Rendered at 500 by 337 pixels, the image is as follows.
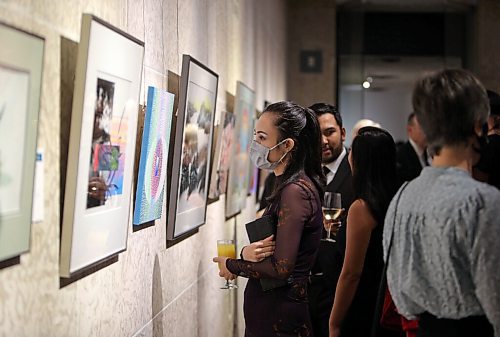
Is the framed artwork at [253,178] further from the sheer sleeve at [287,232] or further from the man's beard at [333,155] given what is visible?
the sheer sleeve at [287,232]

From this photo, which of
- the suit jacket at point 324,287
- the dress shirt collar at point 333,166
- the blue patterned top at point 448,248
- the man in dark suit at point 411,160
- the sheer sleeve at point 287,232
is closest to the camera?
the blue patterned top at point 448,248

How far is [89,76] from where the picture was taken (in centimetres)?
245

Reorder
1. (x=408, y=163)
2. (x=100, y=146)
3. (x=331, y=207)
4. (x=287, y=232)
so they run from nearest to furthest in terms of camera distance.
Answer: (x=100, y=146) < (x=287, y=232) < (x=331, y=207) < (x=408, y=163)

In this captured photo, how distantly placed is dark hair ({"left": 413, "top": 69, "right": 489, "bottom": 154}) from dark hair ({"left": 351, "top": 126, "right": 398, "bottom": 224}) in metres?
1.28

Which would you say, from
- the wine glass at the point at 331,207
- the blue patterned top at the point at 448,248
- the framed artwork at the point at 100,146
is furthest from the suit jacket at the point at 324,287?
the blue patterned top at the point at 448,248

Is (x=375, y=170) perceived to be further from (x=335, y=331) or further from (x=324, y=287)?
(x=324, y=287)

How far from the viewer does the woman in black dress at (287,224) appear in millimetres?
3209

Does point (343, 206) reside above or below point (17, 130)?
below

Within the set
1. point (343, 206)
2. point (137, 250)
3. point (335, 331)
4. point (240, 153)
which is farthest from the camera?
point (240, 153)

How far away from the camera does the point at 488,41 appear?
488 inches

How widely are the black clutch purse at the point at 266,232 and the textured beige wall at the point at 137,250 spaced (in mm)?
505

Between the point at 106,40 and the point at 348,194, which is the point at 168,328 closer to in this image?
the point at 348,194

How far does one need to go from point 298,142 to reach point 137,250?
0.82 meters

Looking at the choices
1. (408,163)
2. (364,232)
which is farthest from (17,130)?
(408,163)
